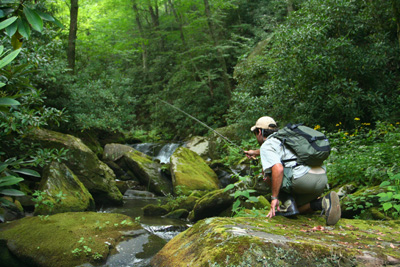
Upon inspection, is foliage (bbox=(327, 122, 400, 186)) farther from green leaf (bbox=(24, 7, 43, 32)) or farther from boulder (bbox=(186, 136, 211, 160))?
boulder (bbox=(186, 136, 211, 160))

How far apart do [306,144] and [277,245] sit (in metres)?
1.24

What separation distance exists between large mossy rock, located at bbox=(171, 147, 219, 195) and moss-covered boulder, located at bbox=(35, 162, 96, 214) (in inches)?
108

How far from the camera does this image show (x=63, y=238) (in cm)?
421

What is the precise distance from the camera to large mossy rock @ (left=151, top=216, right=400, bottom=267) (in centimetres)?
204

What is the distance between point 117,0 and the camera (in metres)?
19.9

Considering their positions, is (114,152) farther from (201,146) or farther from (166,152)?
(201,146)

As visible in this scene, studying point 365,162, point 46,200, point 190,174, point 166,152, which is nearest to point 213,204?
point 190,174

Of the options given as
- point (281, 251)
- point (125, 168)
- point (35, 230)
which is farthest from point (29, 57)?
point (125, 168)

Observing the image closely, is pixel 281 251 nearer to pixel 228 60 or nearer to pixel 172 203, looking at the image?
pixel 172 203

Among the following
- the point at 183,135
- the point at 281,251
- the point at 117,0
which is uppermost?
the point at 117,0

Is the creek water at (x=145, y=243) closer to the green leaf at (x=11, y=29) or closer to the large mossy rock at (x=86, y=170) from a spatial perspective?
the large mossy rock at (x=86, y=170)

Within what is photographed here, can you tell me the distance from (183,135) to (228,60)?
18.7 ft

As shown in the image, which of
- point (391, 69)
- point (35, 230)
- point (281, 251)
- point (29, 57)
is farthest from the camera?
point (391, 69)

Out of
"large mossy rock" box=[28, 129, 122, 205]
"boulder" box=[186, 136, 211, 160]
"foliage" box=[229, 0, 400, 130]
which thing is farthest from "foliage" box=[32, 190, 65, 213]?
"boulder" box=[186, 136, 211, 160]
